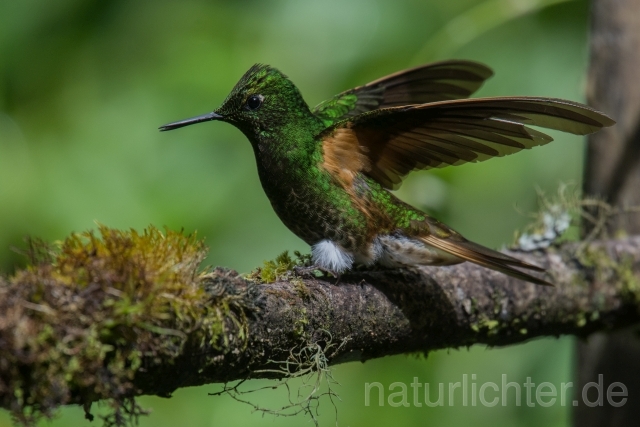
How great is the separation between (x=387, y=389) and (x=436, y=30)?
8.37 ft

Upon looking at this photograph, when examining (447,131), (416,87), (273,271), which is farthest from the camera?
(416,87)

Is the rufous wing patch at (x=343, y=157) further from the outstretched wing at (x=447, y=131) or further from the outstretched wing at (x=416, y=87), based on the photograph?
the outstretched wing at (x=416, y=87)

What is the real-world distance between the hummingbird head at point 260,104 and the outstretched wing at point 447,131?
0.69ft

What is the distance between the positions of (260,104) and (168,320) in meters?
1.42

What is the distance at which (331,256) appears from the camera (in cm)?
275

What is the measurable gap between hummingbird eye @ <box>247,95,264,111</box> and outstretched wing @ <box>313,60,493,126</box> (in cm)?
61

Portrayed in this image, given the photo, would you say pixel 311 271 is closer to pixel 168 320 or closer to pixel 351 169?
pixel 351 169

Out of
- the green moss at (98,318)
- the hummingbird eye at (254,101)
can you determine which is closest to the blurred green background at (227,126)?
the hummingbird eye at (254,101)

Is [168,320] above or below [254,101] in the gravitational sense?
below

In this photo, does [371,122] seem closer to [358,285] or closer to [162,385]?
[358,285]

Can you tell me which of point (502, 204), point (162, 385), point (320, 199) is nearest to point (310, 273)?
point (320, 199)

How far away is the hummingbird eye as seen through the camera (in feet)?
9.43

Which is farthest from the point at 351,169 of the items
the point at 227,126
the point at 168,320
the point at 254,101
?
the point at 227,126

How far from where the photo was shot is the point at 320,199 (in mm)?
2803
